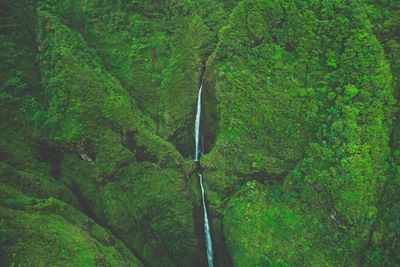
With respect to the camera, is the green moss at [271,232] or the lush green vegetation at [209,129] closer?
the lush green vegetation at [209,129]

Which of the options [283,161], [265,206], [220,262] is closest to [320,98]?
[283,161]

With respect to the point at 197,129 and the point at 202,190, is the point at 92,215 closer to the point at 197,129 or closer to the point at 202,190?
the point at 202,190

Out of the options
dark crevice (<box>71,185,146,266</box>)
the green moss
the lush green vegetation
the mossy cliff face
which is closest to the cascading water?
the lush green vegetation

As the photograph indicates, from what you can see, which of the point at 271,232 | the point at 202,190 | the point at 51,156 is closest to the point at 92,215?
the point at 51,156

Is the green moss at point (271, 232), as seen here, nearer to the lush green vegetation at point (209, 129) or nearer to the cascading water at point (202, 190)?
the lush green vegetation at point (209, 129)

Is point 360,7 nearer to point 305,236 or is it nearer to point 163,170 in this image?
point 305,236

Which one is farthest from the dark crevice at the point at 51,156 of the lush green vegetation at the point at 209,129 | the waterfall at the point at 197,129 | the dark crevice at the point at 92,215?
the waterfall at the point at 197,129

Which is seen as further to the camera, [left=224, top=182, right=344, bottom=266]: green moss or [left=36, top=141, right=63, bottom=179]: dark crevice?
[left=36, top=141, right=63, bottom=179]: dark crevice

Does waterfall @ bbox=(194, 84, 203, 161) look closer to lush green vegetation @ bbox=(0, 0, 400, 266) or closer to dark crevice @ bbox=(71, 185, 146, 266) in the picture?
lush green vegetation @ bbox=(0, 0, 400, 266)

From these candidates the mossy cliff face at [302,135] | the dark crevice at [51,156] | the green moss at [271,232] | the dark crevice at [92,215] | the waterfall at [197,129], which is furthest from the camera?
the waterfall at [197,129]
